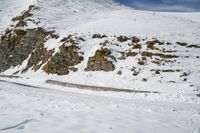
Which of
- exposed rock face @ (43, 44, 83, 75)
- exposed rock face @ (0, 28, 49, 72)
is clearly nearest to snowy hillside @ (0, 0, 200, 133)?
exposed rock face @ (0, 28, 49, 72)

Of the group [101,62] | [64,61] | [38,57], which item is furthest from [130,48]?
[38,57]

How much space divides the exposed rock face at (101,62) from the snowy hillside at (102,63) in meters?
0.09

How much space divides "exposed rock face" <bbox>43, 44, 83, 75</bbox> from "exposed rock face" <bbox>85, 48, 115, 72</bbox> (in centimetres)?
168

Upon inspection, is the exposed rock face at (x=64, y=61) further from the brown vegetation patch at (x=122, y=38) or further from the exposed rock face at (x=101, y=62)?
the brown vegetation patch at (x=122, y=38)

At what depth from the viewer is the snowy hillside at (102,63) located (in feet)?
45.9

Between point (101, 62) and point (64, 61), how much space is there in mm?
4707

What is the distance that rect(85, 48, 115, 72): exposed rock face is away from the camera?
2908 cm

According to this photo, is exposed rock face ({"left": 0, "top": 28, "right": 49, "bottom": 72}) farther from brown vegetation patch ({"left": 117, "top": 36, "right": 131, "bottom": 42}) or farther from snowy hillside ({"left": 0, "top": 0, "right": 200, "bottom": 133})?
brown vegetation patch ({"left": 117, "top": 36, "right": 131, "bottom": 42})

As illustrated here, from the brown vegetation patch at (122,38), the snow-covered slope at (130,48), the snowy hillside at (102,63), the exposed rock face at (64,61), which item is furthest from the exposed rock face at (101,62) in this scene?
the brown vegetation patch at (122,38)

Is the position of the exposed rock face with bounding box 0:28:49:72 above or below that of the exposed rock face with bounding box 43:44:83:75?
above

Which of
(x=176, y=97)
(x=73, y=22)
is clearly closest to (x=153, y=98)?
(x=176, y=97)

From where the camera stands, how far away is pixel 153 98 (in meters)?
19.7

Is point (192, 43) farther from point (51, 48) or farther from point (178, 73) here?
point (51, 48)

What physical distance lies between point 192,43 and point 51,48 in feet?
50.1
